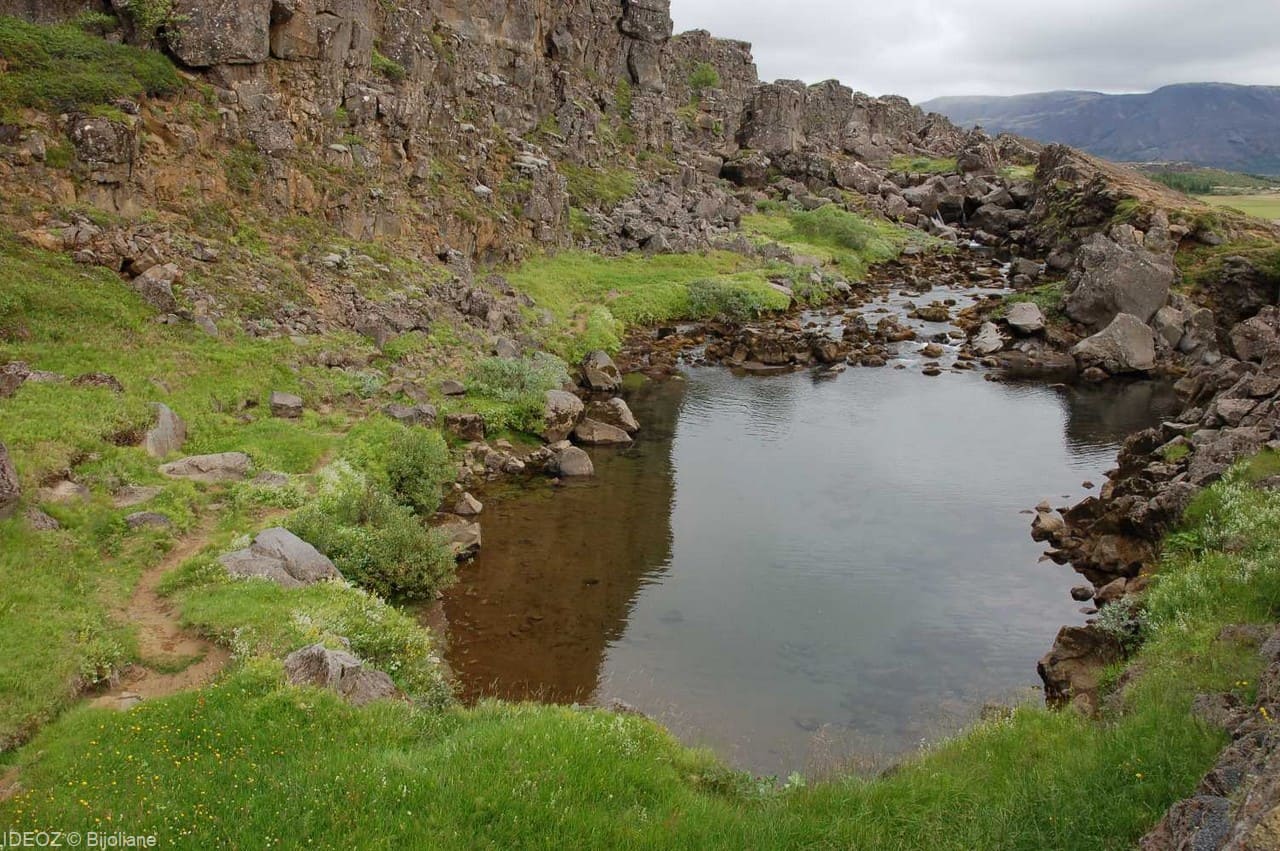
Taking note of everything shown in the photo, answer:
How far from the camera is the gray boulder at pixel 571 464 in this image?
30875 millimetres

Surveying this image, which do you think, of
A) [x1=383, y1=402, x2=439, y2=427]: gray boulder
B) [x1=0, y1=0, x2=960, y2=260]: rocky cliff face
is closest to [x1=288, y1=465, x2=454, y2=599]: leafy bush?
[x1=383, y1=402, x2=439, y2=427]: gray boulder

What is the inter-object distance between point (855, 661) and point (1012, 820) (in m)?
9.81

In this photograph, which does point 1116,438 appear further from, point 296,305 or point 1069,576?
point 296,305

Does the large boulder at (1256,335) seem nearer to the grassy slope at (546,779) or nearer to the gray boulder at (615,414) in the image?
the gray boulder at (615,414)

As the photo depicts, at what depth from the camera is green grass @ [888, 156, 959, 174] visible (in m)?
119

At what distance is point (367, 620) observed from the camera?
1648 centimetres

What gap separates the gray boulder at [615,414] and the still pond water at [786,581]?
1.06 meters

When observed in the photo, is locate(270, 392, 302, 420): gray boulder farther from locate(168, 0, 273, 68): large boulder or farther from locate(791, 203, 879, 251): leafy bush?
locate(791, 203, 879, 251): leafy bush

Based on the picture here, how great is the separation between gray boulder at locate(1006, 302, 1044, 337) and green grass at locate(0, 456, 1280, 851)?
43.6 meters

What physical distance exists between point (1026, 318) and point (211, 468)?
4846 cm

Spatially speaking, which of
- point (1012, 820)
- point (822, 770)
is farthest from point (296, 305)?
point (1012, 820)

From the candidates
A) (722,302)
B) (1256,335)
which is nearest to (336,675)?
(1256,335)

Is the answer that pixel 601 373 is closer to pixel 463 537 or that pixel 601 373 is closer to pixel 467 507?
pixel 467 507

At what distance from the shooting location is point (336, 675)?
13.2 m
